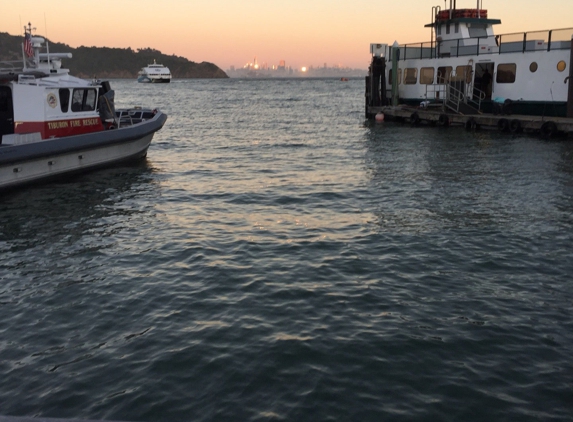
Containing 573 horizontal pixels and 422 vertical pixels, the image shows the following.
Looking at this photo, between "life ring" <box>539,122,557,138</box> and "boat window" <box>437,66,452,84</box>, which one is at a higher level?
"boat window" <box>437,66,452,84</box>

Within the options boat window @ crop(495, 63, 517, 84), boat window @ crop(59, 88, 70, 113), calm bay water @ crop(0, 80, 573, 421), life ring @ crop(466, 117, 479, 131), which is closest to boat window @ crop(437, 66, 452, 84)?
boat window @ crop(495, 63, 517, 84)

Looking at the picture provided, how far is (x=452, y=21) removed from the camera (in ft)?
131

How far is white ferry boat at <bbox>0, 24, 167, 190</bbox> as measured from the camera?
1745 centimetres

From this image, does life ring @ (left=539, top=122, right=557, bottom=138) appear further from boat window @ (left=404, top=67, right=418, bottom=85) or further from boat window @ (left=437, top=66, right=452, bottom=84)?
boat window @ (left=404, top=67, right=418, bottom=85)

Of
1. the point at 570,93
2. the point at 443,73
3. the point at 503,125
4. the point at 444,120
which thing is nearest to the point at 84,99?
the point at 503,125

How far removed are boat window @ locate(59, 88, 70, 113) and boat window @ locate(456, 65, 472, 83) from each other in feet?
83.3

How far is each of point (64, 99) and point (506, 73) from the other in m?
25.2

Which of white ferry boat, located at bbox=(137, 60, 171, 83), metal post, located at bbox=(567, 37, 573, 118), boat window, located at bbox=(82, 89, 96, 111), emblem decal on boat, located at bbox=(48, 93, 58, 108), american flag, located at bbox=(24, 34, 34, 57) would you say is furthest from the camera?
white ferry boat, located at bbox=(137, 60, 171, 83)

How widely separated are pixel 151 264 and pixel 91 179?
973 cm

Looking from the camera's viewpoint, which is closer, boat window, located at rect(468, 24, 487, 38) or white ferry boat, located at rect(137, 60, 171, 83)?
boat window, located at rect(468, 24, 487, 38)

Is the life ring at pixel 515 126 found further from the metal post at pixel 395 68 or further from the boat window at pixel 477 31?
the metal post at pixel 395 68

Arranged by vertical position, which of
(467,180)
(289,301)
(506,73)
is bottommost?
(289,301)

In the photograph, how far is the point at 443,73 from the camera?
38.5 metres

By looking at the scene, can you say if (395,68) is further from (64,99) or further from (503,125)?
(64,99)
